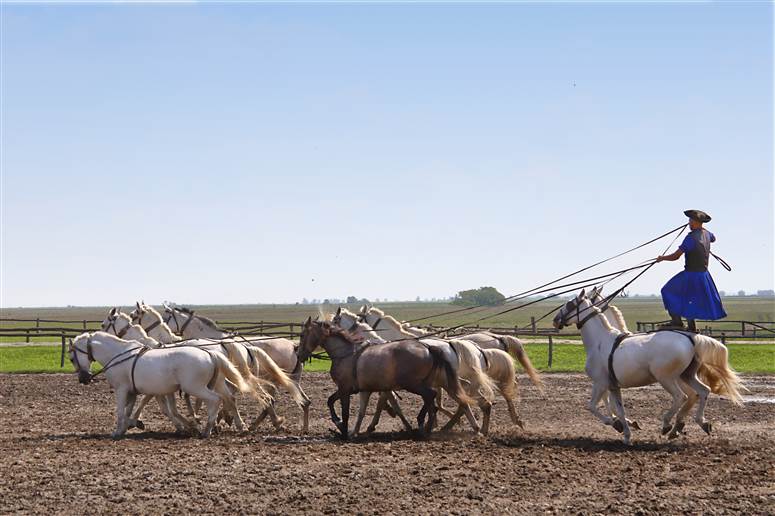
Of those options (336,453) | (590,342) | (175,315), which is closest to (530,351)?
(175,315)

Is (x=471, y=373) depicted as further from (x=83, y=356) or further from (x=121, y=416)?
(x=83, y=356)

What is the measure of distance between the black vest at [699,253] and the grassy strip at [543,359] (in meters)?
12.4

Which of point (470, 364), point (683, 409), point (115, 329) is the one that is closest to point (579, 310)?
point (470, 364)

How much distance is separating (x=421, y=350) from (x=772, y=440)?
468cm

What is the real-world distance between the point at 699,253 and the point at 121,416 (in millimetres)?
8051

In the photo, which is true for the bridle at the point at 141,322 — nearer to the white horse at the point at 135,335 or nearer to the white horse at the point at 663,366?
the white horse at the point at 135,335

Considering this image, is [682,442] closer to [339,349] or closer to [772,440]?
[772,440]

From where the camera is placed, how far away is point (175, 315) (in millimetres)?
17047

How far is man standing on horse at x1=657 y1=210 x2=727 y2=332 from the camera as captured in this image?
12.0 m

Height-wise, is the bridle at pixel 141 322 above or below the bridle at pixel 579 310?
below

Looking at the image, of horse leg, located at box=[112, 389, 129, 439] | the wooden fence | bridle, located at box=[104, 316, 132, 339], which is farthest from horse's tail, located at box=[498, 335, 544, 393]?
bridle, located at box=[104, 316, 132, 339]

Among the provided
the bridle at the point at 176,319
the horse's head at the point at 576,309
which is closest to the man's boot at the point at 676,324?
the horse's head at the point at 576,309

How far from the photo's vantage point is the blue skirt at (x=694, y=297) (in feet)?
39.3

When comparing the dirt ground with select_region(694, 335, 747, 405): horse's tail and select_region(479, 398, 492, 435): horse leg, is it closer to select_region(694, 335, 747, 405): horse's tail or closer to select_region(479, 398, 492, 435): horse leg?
select_region(479, 398, 492, 435): horse leg
